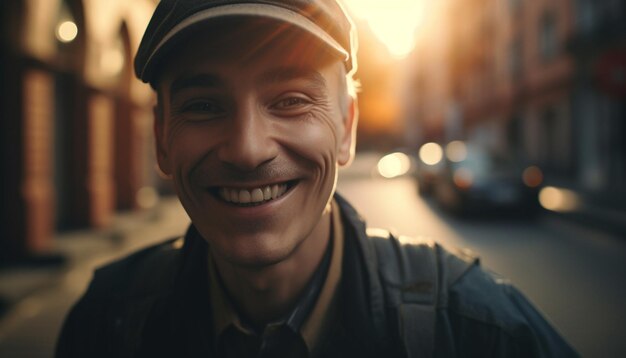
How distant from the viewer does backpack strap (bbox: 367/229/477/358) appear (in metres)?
1.31

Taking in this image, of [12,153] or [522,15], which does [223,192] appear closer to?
[12,153]

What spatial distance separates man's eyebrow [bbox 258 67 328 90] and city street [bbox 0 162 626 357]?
135 inches

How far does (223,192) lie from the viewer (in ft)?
4.37

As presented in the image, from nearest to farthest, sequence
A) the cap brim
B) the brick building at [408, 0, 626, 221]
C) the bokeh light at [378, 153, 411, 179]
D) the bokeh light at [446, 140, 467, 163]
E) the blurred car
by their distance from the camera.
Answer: the cap brim → the blurred car → the bokeh light at [446, 140, 467, 163] → the brick building at [408, 0, 626, 221] → the bokeh light at [378, 153, 411, 179]

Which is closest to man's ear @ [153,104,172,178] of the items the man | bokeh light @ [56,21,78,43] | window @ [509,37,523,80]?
the man

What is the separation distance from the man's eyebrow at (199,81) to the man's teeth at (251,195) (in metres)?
0.29

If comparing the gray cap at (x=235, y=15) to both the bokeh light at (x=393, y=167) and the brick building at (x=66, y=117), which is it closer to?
the brick building at (x=66, y=117)

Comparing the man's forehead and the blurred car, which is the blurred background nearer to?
the blurred car

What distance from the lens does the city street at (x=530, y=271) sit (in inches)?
164

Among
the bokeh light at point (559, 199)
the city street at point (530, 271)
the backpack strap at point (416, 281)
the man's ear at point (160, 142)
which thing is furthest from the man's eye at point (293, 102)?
the bokeh light at point (559, 199)

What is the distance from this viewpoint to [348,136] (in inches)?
62.2

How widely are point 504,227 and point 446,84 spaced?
113ft

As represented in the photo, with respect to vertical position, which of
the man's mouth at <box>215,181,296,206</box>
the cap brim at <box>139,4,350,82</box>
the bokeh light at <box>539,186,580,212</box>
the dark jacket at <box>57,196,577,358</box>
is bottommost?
the bokeh light at <box>539,186,580,212</box>

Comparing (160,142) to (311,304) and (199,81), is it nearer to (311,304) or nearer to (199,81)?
(199,81)
